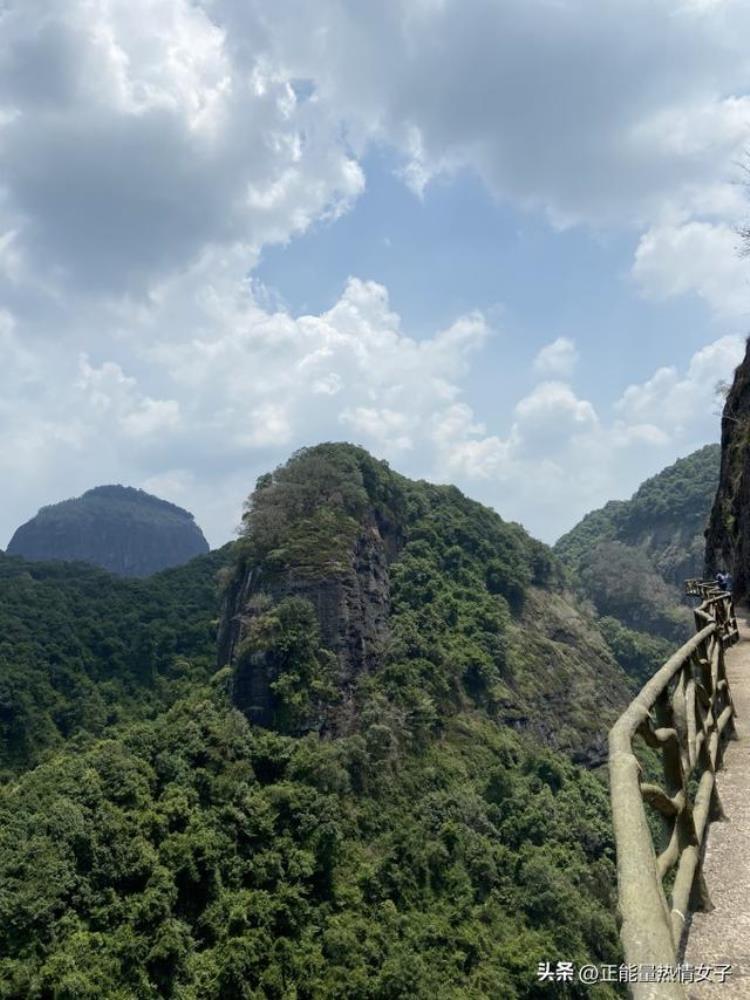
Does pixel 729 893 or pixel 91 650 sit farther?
pixel 91 650

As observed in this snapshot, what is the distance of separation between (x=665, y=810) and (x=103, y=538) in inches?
7835

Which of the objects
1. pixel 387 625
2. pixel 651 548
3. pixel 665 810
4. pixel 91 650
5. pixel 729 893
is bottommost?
pixel 729 893

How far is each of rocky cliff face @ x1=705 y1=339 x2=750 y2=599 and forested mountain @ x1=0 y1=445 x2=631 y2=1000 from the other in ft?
34.4

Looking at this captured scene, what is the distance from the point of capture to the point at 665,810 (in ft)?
8.93

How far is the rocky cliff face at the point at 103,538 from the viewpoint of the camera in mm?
176875

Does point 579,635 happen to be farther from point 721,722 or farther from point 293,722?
point 721,722

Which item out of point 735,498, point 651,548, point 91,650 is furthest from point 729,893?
point 651,548

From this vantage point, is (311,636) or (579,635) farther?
(579,635)

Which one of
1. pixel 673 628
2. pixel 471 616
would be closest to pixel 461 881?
pixel 471 616

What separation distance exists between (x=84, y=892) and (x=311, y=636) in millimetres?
19749

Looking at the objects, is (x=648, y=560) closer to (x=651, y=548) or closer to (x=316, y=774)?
(x=651, y=548)

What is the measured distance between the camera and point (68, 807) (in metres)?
25.2

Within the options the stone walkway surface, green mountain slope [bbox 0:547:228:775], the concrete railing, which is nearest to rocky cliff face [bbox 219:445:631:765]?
green mountain slope [bbox 0:547:228:775]

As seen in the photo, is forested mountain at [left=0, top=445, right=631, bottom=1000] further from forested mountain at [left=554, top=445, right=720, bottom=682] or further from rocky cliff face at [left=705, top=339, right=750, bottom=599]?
forested mountain at [left=554, top=445, right=720, bottom=682]
